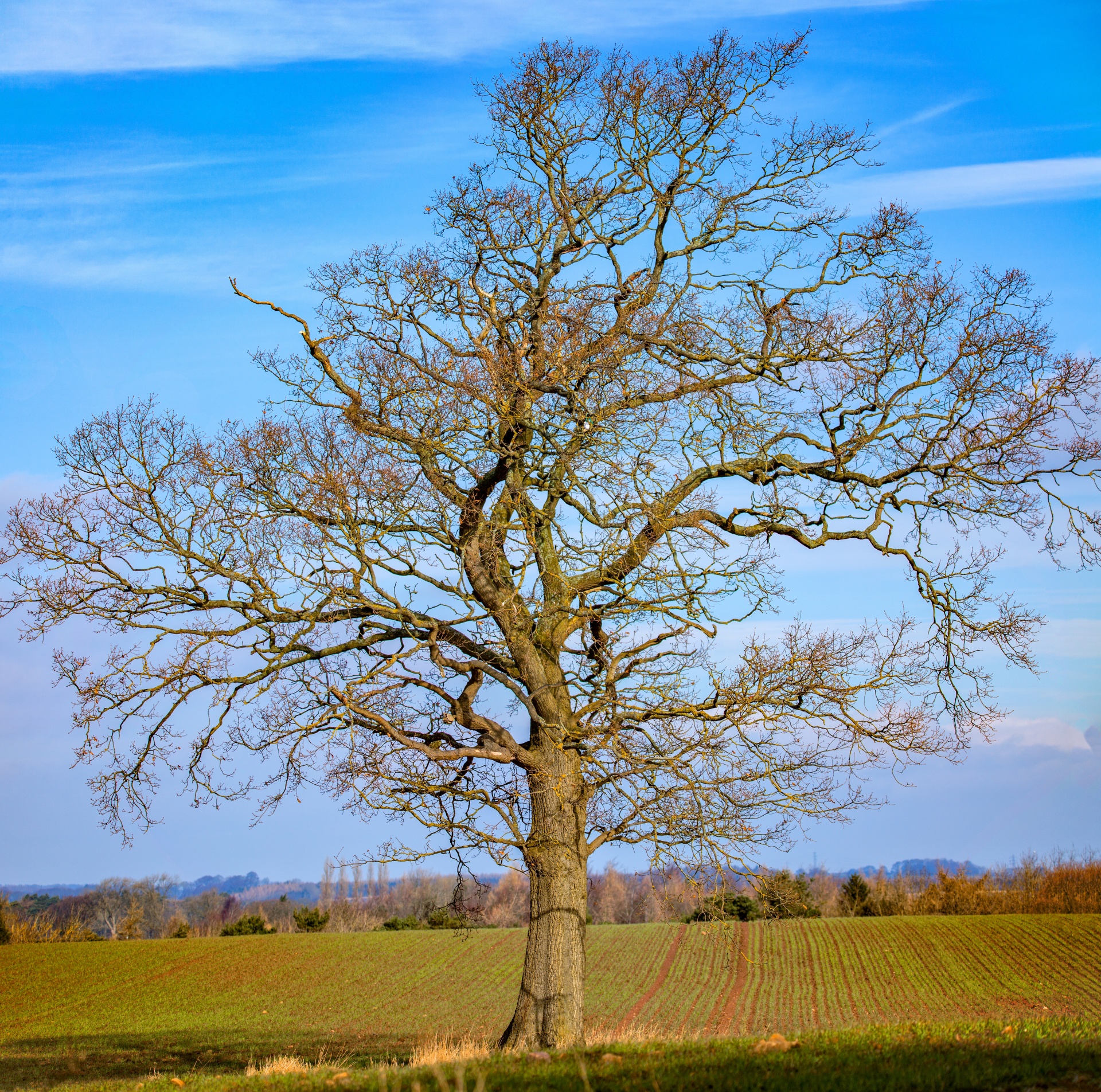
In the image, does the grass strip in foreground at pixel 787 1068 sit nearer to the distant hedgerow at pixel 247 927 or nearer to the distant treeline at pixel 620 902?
the distant treeline at pixel 620 902

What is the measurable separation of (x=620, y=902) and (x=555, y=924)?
52.2 m

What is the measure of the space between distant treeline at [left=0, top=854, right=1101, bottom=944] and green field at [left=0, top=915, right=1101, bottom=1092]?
2248 mm

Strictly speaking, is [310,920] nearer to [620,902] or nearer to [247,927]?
[247,927]

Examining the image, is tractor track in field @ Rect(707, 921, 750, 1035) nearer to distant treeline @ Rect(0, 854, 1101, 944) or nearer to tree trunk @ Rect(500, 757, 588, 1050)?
distant treeline @ Rect(0, 854, 1101, 944)

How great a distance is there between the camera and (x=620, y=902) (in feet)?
194

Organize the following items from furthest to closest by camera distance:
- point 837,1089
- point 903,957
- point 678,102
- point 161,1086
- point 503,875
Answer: point 503,875 → point 903,957 → point 678,102 → point 161,1086 → point 837,1089

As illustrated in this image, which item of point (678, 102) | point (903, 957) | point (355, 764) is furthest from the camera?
point (903, 957)

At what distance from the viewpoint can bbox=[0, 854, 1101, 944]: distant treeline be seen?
10773 millimetres

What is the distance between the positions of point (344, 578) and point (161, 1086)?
5.47 meters

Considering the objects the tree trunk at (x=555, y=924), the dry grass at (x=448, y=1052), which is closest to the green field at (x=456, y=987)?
the dry grass at (x=448, y=1052)

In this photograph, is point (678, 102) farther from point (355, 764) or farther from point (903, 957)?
point (903, 957)

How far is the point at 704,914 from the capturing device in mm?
11148

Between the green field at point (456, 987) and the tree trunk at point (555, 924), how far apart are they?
6.92 m

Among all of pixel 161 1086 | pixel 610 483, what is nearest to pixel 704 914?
pixel 610 483
